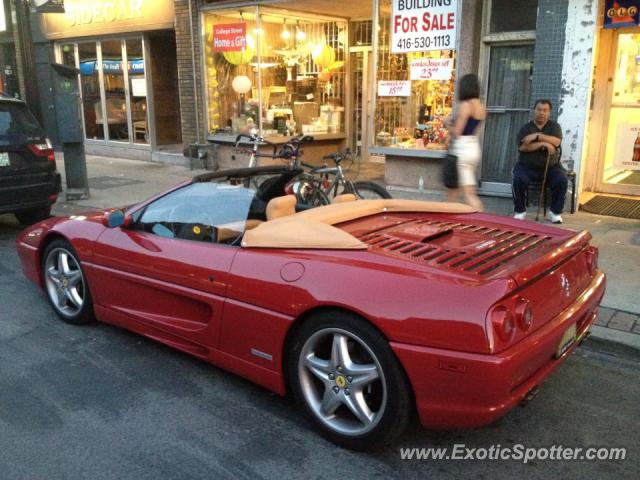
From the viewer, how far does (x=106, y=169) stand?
43.9 feet

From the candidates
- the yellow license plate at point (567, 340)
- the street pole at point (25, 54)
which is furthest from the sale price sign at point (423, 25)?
the street pole at point (25, 54)

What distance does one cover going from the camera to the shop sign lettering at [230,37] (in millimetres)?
11891

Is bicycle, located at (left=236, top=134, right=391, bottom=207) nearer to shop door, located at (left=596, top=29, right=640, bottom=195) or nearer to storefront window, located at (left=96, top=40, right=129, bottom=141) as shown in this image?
shop door, located at (left=596, top=29, right=640, bottom=195)

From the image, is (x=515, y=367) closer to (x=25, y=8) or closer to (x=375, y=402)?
(x=375, y=402)

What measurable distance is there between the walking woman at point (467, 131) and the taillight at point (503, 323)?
344cm

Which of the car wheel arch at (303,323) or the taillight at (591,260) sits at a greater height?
the taillight at (591,260)

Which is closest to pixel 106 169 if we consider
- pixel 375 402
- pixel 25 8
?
pixel 25 8

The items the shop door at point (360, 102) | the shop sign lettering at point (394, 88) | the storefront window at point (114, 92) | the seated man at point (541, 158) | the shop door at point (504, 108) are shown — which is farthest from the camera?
the storefront window at point (114, 92)

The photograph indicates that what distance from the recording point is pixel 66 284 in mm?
4703

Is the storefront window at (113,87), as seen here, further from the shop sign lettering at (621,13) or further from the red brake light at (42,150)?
the shop sign lettering at (621,13)

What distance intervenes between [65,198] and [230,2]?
505 centimetres

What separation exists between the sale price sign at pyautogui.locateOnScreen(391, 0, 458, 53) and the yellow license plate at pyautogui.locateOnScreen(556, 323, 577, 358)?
6468 millimetres

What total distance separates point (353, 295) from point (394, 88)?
7.27 meters

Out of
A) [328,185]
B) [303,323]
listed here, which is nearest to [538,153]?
[328,185]
